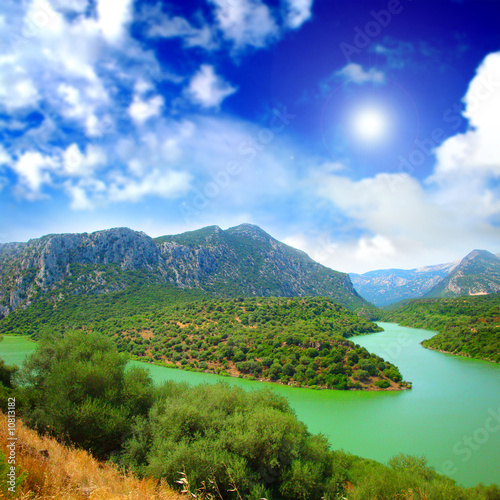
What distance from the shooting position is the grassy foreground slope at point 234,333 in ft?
120

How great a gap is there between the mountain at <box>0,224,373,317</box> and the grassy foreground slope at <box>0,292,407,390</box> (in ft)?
21.7

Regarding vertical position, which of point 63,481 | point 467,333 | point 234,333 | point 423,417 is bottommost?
point 423,417

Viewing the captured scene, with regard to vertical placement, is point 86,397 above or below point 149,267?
below

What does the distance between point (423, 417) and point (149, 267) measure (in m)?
85.6

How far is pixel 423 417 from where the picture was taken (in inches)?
977

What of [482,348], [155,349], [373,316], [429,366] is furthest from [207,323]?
[373,316]

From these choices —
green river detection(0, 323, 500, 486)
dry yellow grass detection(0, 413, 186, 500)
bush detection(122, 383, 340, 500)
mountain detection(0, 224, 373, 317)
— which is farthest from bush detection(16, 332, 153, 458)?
mountain detection(0, 224, 373, 317)

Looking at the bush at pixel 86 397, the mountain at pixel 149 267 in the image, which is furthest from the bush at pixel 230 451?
the mountain at pixel 149 267

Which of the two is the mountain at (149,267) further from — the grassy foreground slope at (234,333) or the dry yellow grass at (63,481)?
the dry yellow grass at (63,481)

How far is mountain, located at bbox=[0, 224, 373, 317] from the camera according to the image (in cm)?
7394

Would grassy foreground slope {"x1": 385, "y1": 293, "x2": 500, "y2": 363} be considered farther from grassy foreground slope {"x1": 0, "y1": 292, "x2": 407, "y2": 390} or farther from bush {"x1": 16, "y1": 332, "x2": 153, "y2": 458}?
bush {"x1": 16, "y1": 332, "x2": 153, "y2": 458}

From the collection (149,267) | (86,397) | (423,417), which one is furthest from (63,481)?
(149,267)

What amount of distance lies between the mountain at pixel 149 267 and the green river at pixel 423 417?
121 feet

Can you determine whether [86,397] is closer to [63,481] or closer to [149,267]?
[63,481]
